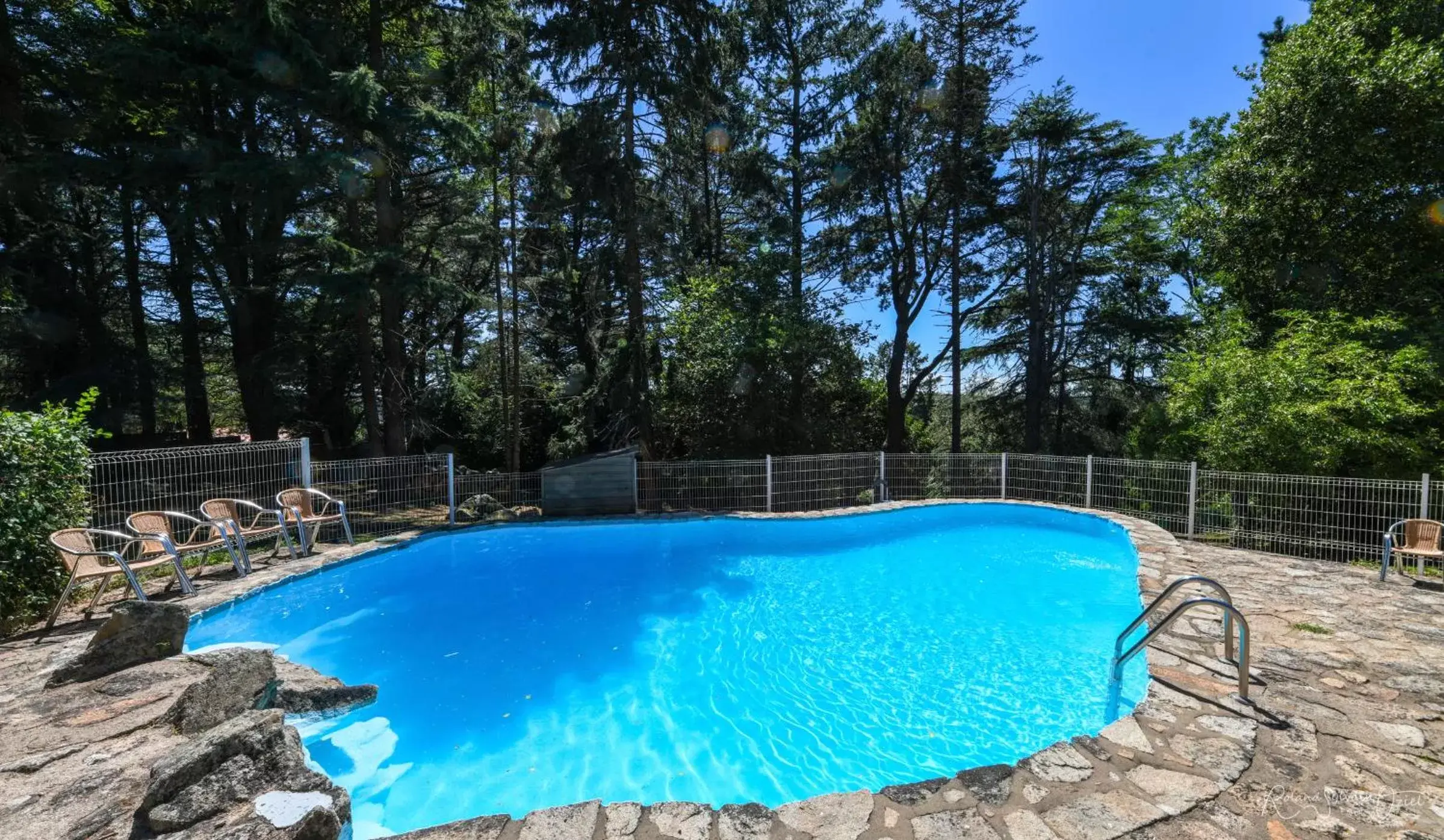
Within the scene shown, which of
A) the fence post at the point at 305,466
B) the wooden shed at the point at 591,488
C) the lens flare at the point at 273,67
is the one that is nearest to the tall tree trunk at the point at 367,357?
the lens flare at the point at 273,67

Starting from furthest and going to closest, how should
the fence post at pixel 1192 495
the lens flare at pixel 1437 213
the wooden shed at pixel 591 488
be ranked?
the wooden shed at pixel 591 488 < the lens flare at pixel 1437 213 < the fence post at pixel 1192 495

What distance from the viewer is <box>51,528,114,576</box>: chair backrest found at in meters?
4.09

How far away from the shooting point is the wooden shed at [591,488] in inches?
387

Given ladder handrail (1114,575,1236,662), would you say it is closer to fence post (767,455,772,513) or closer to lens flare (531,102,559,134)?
fence post (767,455,772,513)

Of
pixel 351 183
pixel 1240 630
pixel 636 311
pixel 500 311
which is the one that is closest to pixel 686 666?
pixel 1240 630

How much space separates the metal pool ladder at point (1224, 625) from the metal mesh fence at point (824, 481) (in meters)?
6.58

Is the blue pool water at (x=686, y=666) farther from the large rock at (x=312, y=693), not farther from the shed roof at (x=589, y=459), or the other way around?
the shed roof at (x=589, y=459)

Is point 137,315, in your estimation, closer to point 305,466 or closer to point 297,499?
point 305,466

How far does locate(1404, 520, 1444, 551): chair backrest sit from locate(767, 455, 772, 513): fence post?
740 cm

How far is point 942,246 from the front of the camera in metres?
14.9

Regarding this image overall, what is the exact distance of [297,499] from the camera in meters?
6.98

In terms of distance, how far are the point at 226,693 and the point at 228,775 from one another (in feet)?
3.69


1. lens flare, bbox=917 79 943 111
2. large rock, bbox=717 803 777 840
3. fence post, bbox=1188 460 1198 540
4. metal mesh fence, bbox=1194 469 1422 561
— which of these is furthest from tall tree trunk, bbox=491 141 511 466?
metal mesh fence, bbox=1194 469 1422 561

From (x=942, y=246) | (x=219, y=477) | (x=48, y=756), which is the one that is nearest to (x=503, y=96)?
(x=219, y=477)
